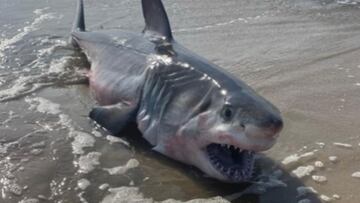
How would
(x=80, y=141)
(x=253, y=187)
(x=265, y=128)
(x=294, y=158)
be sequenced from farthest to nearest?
(x=80, y=141)
(x=294, y=158)
(x=253, y=187)
(x=265, y=128)

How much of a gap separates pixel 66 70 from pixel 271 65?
6.04ft

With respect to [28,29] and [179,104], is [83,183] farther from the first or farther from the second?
[28,29]

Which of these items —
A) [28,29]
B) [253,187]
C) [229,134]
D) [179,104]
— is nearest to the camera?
[229,134]

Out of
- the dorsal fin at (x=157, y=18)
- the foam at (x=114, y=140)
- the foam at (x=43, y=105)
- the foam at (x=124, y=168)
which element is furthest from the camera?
the dorsal fin at (x=157, y=18)

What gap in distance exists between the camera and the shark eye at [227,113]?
2689 mm

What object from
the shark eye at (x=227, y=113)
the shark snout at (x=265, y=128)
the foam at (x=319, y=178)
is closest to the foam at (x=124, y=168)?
the shark eye at (x=227, y=113)

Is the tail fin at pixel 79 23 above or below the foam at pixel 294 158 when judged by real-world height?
above

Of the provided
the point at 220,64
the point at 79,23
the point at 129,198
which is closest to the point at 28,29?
the point at 79,23

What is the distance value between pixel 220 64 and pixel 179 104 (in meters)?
1.65

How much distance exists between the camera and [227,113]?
2.71 metres

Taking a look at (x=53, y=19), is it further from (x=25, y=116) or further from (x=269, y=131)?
(x=269, y=131)

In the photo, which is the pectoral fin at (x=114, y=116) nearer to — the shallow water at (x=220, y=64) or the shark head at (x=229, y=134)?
the shallow water at (x=220, y=64)

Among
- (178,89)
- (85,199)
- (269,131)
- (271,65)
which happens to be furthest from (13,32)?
(269,131)

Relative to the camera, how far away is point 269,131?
8.29 feet
